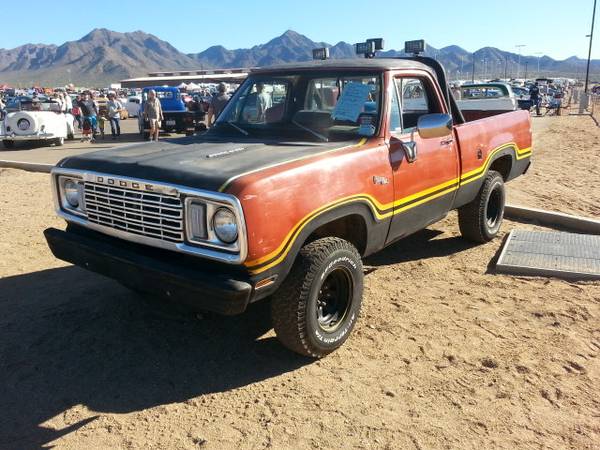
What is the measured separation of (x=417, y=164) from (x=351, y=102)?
0.72 meters

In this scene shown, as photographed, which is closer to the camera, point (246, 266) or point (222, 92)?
point (246, 266)

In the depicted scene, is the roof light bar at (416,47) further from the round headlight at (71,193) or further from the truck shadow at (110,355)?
the round headlight at (71,193)

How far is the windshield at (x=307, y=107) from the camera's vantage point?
4.14 metres

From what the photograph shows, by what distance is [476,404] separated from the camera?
3164 mm

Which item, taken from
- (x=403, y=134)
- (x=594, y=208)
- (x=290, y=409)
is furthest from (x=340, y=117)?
(x=594, y=208)

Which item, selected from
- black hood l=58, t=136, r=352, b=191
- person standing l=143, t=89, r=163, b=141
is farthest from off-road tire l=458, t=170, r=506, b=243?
person standing l=143, t=89, r=163, b=141

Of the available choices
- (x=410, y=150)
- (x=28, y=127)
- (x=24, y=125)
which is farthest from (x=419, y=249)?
(x=24, y=125)

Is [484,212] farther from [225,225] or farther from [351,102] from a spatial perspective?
[225,225]

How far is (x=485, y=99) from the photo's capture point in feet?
35.2

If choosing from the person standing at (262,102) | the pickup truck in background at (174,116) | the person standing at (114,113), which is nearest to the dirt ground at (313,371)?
the person standing at (262,102)

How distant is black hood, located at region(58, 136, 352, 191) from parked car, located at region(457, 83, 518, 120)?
393cm

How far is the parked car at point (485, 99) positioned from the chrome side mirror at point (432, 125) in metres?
2.93

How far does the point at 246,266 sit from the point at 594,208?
6353mm

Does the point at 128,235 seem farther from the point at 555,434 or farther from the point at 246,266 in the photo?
the point at 555,434
